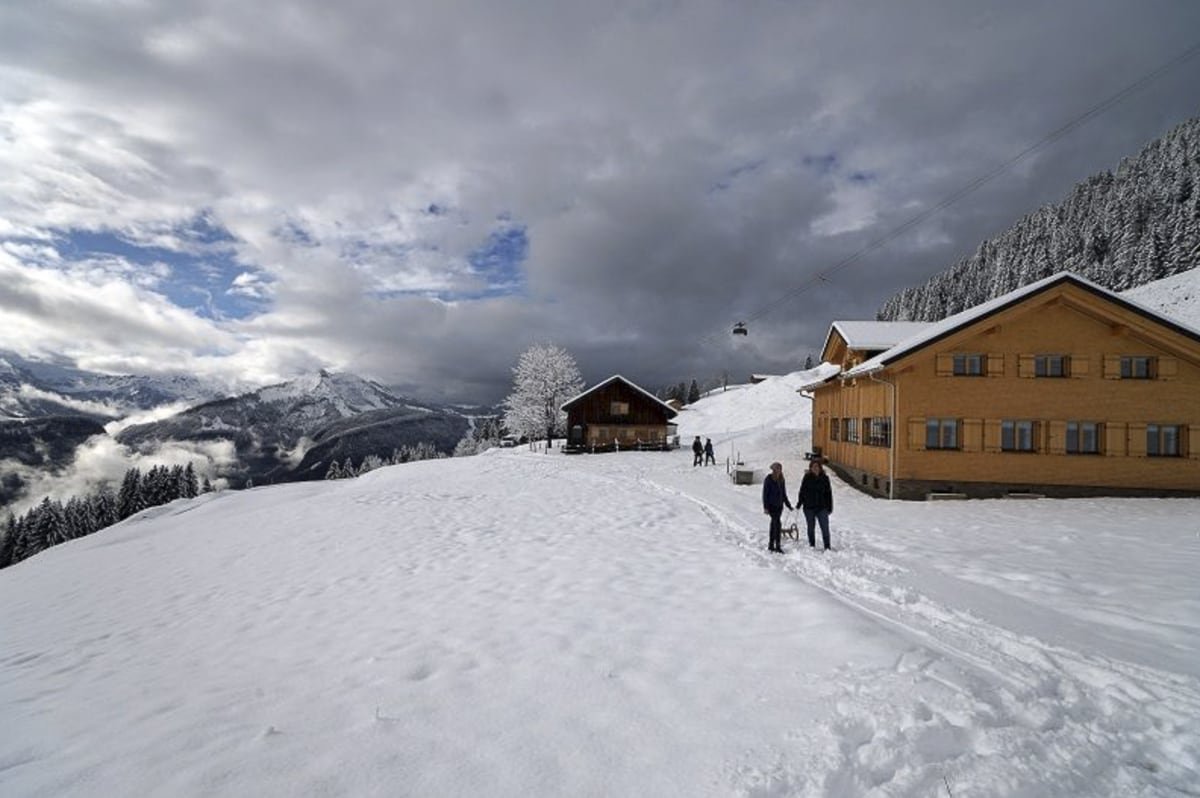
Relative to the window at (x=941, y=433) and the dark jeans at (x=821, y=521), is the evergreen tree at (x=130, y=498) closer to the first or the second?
the dark jeans at (x=821, y=521)

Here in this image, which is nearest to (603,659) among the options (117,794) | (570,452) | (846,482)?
(117,794)

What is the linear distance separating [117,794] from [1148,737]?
8.49 metres

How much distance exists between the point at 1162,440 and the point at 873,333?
12.1m

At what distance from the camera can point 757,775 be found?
3.89 metres

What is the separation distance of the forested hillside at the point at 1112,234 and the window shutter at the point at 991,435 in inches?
3486

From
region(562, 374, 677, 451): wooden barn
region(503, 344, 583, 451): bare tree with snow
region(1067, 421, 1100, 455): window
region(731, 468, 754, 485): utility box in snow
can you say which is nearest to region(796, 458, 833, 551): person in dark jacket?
region(731, 468, 754, 485): utility box in snow

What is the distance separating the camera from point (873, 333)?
94.7 feet

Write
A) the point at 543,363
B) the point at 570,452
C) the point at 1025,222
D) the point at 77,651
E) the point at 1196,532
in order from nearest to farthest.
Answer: the point at 77,651 < the point at 1196,532 < the point at 570,452 < the point at 543,363 < the point at 1025,222

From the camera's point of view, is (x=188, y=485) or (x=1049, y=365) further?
(x=188, y=485)

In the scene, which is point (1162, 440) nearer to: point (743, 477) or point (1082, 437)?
point (1082, 437)

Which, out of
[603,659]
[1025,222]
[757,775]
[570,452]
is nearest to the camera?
[757,775]

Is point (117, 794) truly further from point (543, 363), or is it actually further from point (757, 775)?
point (543, 363)

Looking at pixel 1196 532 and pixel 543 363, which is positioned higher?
pixel 543 363

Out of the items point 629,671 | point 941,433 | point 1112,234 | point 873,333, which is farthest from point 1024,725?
point 1112,234
